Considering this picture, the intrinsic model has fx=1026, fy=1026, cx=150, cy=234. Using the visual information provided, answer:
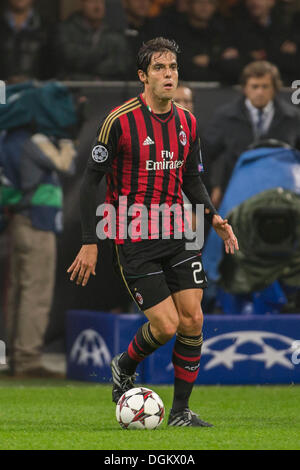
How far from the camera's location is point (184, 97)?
7.90 m

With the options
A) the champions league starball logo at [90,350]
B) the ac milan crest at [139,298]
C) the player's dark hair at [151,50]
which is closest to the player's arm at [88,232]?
the ac milan crest at [139,298]

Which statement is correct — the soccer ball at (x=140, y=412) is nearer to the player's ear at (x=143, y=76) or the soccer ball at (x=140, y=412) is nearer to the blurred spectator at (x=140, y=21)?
the player's ear at (x=143, y=76)

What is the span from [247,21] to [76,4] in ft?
5.15

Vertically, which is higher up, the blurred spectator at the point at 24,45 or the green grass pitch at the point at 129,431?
the blurred spectator at the point at 24,45

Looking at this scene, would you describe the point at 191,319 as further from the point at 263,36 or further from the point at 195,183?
the point at 263,36

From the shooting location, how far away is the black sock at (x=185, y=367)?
518cm

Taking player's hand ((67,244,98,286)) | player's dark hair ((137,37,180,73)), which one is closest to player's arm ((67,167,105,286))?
player's hand ((67,244,98,286))

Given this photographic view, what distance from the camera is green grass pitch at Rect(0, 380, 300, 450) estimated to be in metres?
4.50

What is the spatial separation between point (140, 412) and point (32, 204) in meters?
3.41

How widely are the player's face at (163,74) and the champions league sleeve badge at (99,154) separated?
0.39m

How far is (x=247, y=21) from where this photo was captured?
30.7 ft

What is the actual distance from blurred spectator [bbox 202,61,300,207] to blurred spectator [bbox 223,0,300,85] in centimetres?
100

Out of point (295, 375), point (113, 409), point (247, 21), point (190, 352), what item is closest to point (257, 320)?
point (295, 375)

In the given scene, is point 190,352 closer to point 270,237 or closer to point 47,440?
point 47,440
